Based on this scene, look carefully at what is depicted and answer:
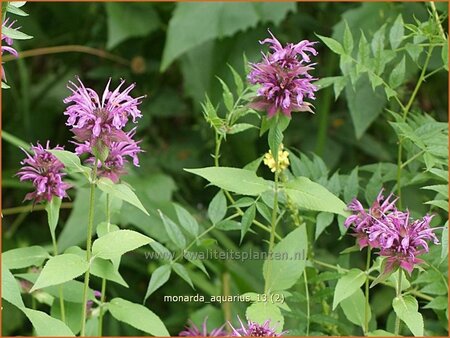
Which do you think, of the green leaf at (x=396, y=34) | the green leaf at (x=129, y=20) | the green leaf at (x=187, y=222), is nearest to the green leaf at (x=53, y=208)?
the green leaf at (x=187, y=222)

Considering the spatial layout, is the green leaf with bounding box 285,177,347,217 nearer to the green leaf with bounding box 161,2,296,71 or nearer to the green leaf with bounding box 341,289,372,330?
the green leaf with bounding box 341,289,372,330

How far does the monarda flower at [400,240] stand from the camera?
1.98 ft

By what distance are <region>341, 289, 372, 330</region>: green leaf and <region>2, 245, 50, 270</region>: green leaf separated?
0.27 meters

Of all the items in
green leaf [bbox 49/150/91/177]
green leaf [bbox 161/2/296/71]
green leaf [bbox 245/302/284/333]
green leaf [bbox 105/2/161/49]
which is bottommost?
green leaf [bbox 245/302/284/333]

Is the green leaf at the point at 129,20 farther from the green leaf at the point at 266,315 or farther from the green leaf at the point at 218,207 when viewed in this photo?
the green leaf at the point at 266,315

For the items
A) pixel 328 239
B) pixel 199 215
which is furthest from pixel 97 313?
pixel 328 239

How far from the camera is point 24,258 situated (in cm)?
70

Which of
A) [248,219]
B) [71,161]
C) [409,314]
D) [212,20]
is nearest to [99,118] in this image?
[71,161]

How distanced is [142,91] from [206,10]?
0.97ft

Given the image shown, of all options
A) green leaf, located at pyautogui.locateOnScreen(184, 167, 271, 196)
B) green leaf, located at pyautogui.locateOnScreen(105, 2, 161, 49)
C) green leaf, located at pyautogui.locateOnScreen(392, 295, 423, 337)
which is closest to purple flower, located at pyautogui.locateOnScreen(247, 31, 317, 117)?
green leaf, located at pyautogui.locateOnScreen(184, 167, 271, 196)

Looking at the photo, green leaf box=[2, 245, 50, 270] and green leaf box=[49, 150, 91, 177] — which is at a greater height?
green leaf box=[49, 150, 91, 177]

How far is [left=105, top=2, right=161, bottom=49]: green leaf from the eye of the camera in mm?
1326

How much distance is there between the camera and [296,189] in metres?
0.63

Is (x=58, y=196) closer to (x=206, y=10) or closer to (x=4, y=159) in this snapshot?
(x=206, y=10)
